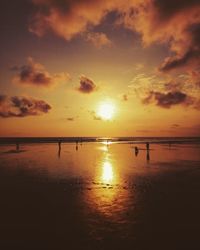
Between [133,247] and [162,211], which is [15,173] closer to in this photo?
[162,211]

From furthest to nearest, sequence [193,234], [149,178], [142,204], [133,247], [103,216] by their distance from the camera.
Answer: [149,178], [142,204], [103,216], [193,234], [133,247]

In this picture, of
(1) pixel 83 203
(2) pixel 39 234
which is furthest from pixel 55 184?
(2) pixel 39 234

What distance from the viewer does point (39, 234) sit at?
34.2 ft

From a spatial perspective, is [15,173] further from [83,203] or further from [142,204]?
[142,204]

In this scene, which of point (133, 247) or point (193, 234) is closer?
point (133, 247)

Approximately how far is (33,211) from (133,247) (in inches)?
257

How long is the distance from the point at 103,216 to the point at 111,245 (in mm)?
3106

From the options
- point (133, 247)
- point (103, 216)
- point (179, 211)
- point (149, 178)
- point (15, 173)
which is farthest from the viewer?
point (15, 173)

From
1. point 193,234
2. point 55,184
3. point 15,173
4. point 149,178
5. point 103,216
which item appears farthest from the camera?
point 15,173

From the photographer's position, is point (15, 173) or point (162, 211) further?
point (15, 173)

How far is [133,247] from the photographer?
30.2 feet

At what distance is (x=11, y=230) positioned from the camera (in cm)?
1080

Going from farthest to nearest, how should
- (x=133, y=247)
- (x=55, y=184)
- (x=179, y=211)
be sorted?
1. (x=55, y=184)
2. (x=179, y=211)
3. (x=133, y=247)

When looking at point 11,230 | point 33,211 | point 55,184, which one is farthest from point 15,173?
point 11,230
